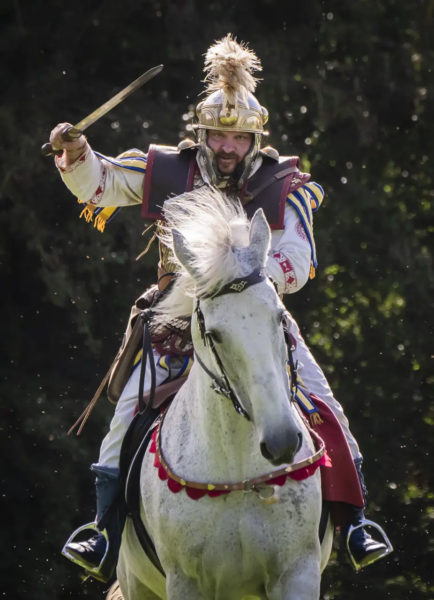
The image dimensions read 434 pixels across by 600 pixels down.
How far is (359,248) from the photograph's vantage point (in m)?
13.5

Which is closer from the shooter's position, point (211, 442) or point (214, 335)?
point (214, 335)

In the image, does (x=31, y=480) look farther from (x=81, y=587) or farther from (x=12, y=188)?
(x=12, y=188)

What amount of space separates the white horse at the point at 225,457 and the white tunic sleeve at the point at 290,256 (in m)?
0.37

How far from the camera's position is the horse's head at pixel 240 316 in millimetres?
4285

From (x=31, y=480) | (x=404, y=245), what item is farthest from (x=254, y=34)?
(x=31, y=480)

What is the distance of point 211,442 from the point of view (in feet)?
16.1

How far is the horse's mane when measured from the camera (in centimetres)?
456

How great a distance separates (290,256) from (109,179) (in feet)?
3.94

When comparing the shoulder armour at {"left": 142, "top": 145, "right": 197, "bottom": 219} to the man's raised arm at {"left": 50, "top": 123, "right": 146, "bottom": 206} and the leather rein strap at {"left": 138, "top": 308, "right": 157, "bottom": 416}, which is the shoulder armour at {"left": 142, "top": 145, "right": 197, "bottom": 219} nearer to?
the man's raised arm at {"left": 50, "top": 123, "right": 146, "bottom": 206}

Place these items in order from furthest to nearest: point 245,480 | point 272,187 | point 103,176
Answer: point 103,176
point 272,187
point 245,480

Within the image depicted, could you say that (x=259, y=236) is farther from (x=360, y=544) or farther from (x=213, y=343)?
(x=360, y=544)

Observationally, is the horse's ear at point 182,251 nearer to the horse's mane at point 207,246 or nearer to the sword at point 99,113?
the horse's mane at point 207,246

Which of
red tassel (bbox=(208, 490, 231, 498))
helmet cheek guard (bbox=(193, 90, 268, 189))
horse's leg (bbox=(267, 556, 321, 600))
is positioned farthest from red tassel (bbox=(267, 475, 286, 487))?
helmet cheek guard (bbox=(193, 90, 268, 189))

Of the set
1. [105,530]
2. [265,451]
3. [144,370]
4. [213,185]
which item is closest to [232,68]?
[213,185]
